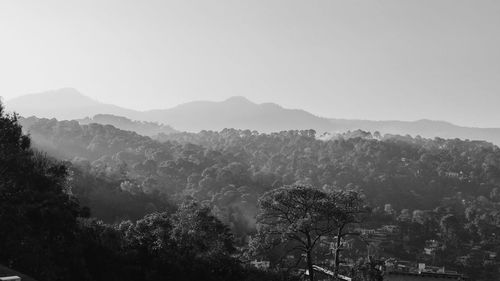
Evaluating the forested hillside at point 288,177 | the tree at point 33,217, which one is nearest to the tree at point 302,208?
the tree at point 33,217

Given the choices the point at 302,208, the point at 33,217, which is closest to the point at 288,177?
the point at 302,208

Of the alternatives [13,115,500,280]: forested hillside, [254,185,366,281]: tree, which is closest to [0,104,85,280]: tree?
[254,185,366,281]: tree

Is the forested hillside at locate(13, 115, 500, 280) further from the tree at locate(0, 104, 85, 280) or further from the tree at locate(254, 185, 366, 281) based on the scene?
the tree at locate(0, 104, 85, 280)

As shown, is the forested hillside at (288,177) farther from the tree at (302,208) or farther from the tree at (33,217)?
the tree at (33,217)

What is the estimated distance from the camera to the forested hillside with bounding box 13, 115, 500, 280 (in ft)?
273

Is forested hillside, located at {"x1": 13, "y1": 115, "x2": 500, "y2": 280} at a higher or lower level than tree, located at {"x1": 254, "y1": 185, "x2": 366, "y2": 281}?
lower

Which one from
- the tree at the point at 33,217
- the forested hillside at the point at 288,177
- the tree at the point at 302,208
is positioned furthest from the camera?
the forested hillside at the point at 288,177

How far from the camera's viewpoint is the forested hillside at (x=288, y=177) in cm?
8319

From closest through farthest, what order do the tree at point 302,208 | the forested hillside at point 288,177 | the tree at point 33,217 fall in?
the tree at point 33,217 → the tree at point 302,208 → the forested hillside at point 288,177

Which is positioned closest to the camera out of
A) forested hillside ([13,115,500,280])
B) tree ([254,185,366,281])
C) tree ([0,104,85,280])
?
tree ([0,104,85,280])

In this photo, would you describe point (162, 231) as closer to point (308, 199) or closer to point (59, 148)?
point (308, 199)

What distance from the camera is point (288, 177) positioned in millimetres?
138000

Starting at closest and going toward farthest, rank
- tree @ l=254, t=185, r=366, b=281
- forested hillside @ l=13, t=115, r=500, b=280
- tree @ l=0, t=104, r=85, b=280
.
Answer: tree @ l=0, t=104, r=85, b=280, tree @ l=254, t=185, r=366, b=281, forested hillside @ l=13, t=115, r=500, b=280

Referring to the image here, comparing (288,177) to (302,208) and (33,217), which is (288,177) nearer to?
(302,208)
